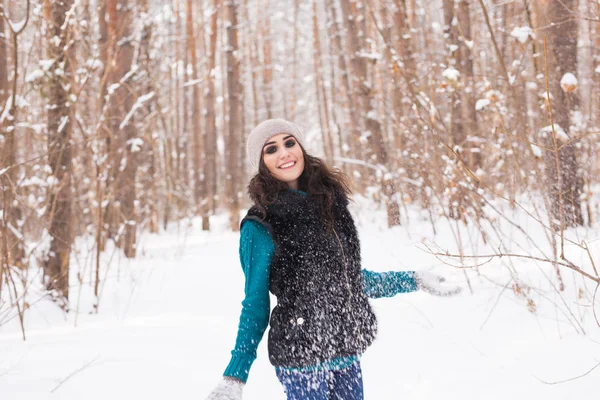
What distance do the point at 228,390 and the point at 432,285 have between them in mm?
902

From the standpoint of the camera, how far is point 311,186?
193 cm

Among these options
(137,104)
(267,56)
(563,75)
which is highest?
(267,56)

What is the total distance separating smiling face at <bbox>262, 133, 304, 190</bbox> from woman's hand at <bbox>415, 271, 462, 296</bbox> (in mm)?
621

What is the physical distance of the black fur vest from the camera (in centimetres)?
168

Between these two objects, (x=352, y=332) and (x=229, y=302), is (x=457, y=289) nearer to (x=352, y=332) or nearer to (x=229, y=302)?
(x=352, y=332)

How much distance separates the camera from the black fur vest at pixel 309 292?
1677 millimetres

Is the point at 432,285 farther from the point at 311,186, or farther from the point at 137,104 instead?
the point at 137,104

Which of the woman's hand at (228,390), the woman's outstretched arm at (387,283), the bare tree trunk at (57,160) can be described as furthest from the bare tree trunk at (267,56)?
the woman's hand at (228,390)

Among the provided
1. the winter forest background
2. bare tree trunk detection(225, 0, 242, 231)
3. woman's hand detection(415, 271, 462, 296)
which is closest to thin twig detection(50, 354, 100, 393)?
the winter forest background

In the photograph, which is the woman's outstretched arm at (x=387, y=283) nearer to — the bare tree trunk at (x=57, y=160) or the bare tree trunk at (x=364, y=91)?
the bare tree trunk at (x=57, y=160)

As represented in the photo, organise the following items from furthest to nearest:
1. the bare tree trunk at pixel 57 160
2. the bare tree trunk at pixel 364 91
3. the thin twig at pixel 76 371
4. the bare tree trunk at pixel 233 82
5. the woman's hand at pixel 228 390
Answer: the bare tree trunk at pixel 233 82 < the bare tree trunk at pixel 364 91 < the bare tree trunk at pixel 57 160 < the thin twig at pixel 76 371 < the woman's hand at pixel 228 390

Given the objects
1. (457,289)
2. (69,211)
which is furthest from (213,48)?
(457,289)

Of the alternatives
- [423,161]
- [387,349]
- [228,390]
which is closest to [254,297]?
[228,390]

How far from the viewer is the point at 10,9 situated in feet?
12.3
